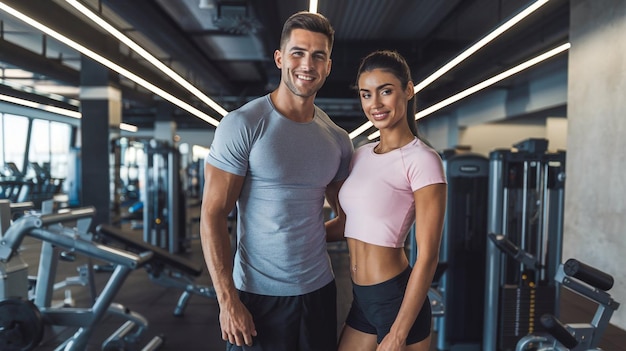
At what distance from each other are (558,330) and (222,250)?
4.57ft

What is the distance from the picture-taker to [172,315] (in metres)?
3.49

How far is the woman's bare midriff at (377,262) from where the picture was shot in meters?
1.22

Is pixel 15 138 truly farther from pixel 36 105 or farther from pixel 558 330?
pixel 558 330

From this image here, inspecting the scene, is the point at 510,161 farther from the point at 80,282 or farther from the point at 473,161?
the point at 80,282

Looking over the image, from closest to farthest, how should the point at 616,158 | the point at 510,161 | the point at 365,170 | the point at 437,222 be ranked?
the point at 437,222
the point at 365,170
the point at 510,161
the point at 616,158

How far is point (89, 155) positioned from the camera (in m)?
6.80

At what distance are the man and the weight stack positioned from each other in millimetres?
1776

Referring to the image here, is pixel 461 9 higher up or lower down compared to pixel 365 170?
higher up

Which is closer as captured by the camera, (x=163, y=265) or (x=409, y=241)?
(x=163, y=265)

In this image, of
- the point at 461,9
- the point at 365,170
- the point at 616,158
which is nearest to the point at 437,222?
the point at 365,170

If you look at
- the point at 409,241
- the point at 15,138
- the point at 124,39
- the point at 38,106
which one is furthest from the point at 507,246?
the point at 38,106

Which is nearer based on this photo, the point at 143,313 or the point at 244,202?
the point at 244,202

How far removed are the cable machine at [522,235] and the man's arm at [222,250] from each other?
196 centimetres

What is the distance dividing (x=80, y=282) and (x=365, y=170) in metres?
3.19
